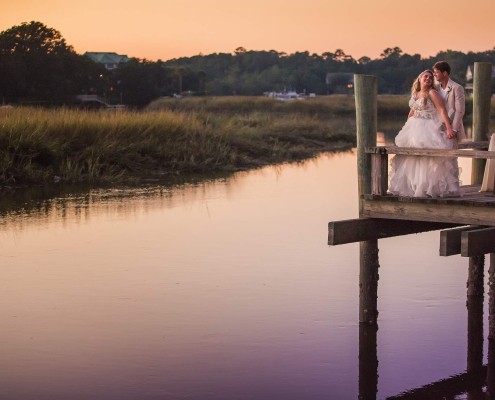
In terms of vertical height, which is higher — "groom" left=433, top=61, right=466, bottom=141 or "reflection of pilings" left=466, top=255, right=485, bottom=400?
"groom" left=433, top=61, right=466, bottom=141

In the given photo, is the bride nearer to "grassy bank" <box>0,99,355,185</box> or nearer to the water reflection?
the water reflection

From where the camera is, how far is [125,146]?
107 feet

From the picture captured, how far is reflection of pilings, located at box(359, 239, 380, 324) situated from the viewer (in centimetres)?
1389

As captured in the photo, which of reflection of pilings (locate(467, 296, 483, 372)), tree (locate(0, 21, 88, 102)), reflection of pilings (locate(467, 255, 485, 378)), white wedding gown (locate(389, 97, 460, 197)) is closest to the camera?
reflection of pilings (locate(467, 296, 483, 372))

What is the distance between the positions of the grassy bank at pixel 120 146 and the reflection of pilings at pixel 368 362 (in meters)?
16.1

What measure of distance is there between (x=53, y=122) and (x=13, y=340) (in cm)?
1912

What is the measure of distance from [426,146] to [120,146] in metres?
19.5

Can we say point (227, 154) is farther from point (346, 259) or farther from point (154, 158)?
point (346, 259)

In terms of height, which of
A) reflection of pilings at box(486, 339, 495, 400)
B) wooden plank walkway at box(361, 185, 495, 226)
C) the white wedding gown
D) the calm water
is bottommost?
reflection of pilings at box(486, 339, 495, 400)

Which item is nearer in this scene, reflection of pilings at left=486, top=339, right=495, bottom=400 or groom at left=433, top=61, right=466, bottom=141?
reflection of pilings at left=486, top=339, right=495, bottom=400

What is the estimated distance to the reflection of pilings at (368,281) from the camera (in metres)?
13.9

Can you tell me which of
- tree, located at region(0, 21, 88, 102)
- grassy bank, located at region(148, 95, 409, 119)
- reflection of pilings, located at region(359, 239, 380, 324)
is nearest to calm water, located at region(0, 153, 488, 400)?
reflection of pilings, located at region(359, 239, 380, 324)

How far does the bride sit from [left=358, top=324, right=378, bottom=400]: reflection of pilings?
1581 millimetres

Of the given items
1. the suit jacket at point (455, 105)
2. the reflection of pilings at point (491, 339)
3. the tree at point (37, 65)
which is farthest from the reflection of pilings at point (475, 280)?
the tree at point (37, 65)
